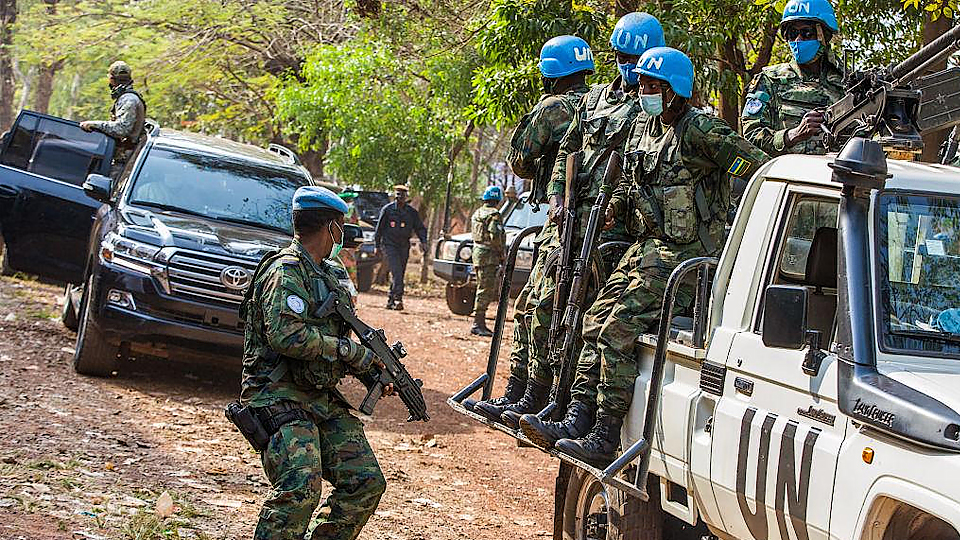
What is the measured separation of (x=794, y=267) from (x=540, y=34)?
270 inches

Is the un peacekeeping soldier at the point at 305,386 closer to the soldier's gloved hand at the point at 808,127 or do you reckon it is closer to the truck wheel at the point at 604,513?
the truck wheel at the point at 604,513

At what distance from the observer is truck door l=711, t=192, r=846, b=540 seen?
422cm

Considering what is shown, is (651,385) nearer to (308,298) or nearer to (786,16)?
(308,298)

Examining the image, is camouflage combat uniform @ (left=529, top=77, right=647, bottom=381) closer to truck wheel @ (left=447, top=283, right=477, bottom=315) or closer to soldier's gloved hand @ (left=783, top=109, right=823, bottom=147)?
soldier's gloved hand @ (left=783, top=109, right=823, bottom=147)

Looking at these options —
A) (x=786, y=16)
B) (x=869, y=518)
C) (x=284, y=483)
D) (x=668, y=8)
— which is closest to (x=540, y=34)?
(x=668, y=8)

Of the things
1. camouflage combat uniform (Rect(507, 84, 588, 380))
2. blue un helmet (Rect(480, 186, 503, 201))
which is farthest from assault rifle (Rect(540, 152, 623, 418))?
blue un helmet (Rect(480, 186, 503, 201))

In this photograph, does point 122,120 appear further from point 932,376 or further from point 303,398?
point 932,376

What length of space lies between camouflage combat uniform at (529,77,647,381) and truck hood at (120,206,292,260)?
3775mm

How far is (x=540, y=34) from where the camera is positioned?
11.4m

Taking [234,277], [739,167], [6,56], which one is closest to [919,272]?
[739,167]

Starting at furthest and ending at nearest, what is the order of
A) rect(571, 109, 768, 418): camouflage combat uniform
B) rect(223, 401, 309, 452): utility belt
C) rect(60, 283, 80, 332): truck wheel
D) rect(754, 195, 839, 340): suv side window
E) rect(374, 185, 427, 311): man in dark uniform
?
rect(374, 185, 427, 311): man in dark uniform, rect(60, 283, 80, 332): truck wheel, rect(571, 109, 768, 418): camouflage combat uniform, rect(223, 401, 309, 452): utility belt, rect(754, 195, 839, 340): suv side window

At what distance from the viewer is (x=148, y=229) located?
988cm

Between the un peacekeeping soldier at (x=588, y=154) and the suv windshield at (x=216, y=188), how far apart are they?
4.35 m

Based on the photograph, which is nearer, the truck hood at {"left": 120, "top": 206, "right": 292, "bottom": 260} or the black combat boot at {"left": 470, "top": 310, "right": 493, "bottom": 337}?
the truck hood at {"left": 120, "top": 206, "right": 292, "bottom": 260}
